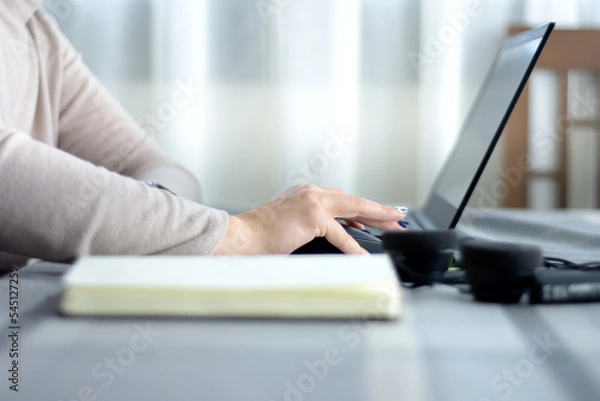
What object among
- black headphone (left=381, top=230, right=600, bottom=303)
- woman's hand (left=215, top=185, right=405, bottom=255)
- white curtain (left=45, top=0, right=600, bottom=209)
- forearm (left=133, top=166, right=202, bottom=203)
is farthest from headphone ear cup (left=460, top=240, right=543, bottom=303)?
white curtain (left=45, top=0, right=600, bottom=209)

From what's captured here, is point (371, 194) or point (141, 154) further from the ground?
point (141, 154)

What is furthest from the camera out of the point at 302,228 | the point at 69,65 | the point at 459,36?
the point at 459,36

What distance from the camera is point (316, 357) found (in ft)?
1.44

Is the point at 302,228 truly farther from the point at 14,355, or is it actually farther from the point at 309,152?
the point at 309,152

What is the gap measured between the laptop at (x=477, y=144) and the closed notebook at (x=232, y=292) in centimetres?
24

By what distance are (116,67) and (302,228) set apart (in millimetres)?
1746

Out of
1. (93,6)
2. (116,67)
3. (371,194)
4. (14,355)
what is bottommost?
(371,194)

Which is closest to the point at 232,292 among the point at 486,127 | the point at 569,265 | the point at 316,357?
the point at 316,357

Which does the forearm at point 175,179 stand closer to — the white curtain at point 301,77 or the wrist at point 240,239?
the wrist at point 240,239

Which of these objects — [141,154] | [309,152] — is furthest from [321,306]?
[309,152]

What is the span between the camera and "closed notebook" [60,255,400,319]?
0.49m

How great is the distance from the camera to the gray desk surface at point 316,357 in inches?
15.3

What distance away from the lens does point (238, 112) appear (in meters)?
2.31

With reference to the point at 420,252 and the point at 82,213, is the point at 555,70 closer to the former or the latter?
the point at 420,252
